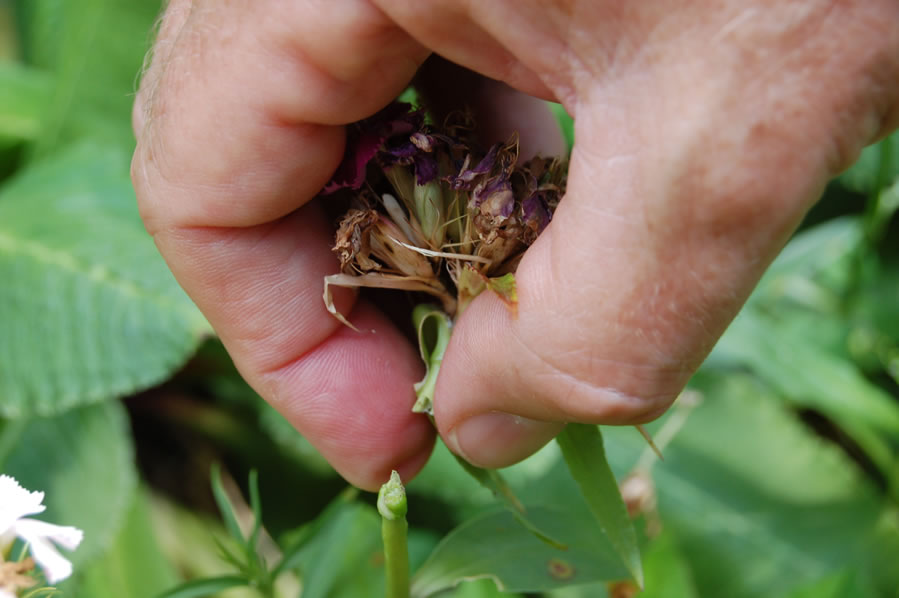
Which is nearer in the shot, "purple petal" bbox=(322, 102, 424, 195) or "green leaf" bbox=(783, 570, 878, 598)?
"purple petal" bbox=(322, 102, 424, 195)

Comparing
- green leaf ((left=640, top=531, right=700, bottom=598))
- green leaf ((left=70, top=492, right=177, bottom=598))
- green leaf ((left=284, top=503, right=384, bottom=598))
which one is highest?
green leaf ((left=284, top=503, right=384, bottom=598))

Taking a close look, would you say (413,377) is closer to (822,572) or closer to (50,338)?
(50,338)

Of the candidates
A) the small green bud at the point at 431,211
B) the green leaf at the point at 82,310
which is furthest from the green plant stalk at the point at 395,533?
the green leaf at the point at 82,310

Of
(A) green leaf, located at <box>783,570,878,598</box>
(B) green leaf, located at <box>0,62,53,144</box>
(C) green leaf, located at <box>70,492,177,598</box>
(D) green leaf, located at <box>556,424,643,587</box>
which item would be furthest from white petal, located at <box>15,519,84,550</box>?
(B) green leaf, located at <box>0,62,53,144</box>

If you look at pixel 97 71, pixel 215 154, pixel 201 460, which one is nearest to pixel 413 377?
pixel 215 154

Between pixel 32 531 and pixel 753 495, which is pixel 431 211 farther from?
pixel 753 495

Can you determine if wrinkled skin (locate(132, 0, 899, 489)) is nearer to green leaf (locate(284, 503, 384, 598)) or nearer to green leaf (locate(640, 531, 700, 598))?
green leaf (locate(284, 503, 384, 598))
